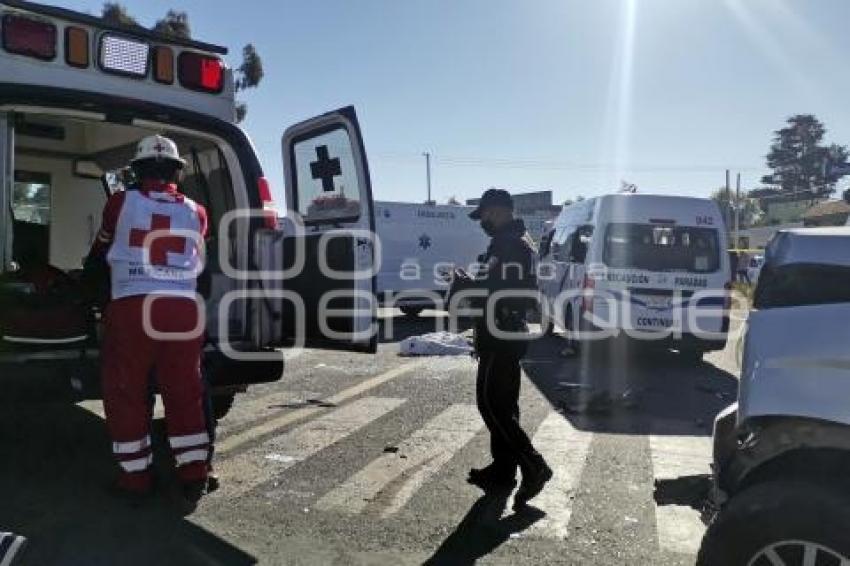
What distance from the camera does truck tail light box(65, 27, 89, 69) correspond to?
5.15 meters

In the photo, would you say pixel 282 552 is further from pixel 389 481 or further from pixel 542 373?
pixel 542 373

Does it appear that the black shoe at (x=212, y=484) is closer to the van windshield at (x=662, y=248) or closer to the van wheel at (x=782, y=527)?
the van wheel at (x=782, y=527)

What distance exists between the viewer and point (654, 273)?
1104 cm

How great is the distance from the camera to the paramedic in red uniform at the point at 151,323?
15.8 ft

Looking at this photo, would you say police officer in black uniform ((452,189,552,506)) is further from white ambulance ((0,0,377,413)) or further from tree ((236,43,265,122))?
tree ((236,43,265,122))

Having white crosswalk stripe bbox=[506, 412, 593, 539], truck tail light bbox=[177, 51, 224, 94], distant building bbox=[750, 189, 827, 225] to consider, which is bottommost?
white crosswalk stripe bbox=[506, 412, 593, 539]

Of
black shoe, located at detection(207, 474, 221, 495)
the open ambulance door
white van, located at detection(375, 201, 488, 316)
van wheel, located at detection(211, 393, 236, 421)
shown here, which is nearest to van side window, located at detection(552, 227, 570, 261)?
white van, located at detection(375, 201, 488, 316)

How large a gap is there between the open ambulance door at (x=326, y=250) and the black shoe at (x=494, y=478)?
1097mm

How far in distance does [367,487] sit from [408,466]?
1.93 ft

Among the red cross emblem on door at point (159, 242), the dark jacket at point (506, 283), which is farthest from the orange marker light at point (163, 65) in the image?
the dark jacket at point (506, 283)

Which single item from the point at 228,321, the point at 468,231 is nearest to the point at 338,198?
the point at 228,321

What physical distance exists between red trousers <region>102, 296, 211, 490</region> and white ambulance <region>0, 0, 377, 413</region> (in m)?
0.40

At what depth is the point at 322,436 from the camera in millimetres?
6898

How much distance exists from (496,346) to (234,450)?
93.2 inches
